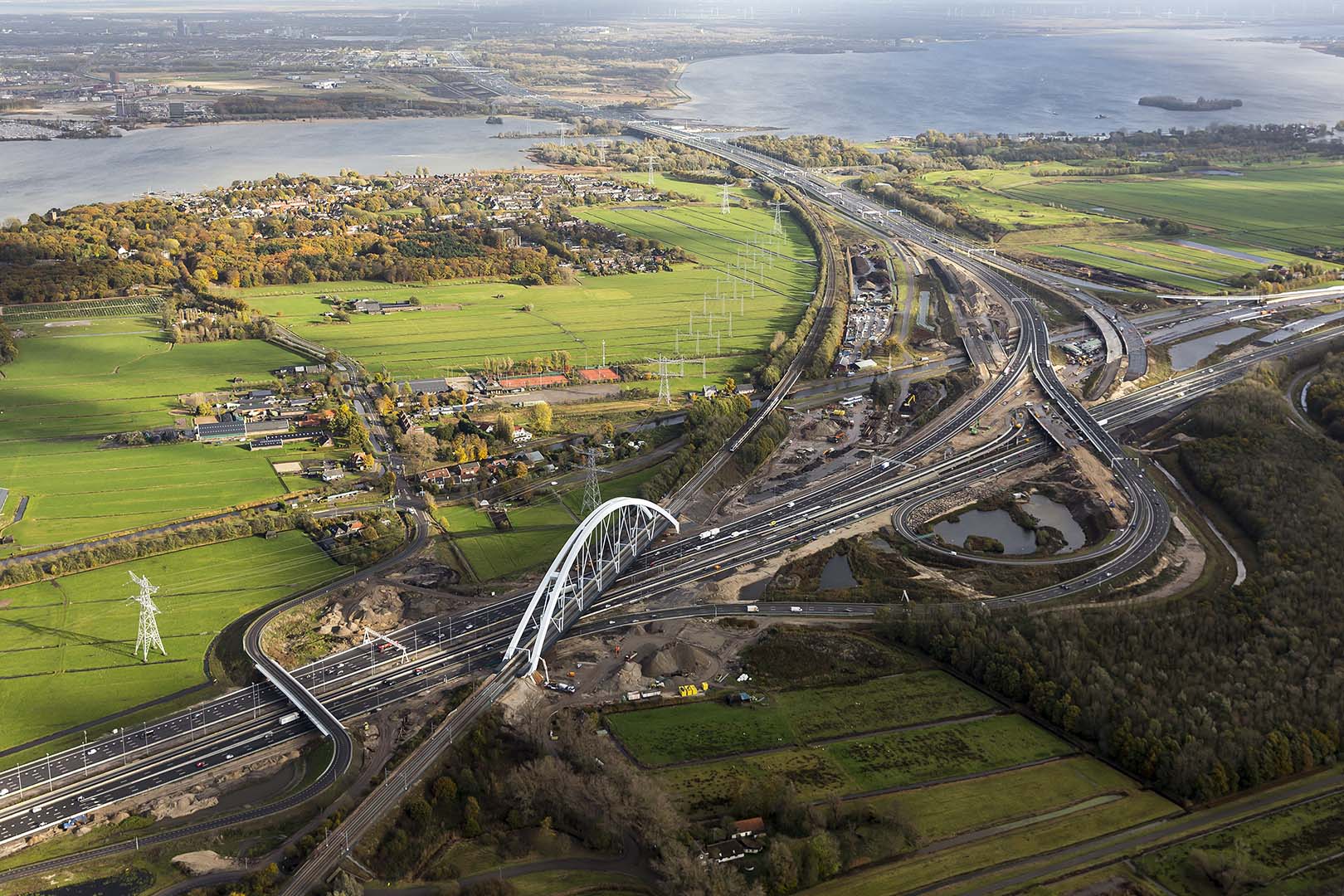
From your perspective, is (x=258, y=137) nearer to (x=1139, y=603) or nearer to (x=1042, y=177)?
(x=1042, y=177)

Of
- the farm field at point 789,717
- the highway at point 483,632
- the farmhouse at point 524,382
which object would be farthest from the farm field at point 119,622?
the farmhouse at point 524,382

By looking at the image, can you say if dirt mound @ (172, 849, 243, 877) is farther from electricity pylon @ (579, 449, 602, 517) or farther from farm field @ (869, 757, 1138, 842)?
electricity pylon @ (579, 449, 602, 517)

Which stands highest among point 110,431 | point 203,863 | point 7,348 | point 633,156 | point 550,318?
point 633,156

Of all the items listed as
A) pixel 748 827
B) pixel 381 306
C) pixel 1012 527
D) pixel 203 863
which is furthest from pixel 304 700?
pixel 381 306

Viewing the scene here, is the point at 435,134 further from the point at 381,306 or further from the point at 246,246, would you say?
the point at 381,306

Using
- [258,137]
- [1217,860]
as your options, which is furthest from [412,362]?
[258,137]

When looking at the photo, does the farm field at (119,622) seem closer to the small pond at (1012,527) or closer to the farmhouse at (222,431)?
the farmhouse at (222,431)
